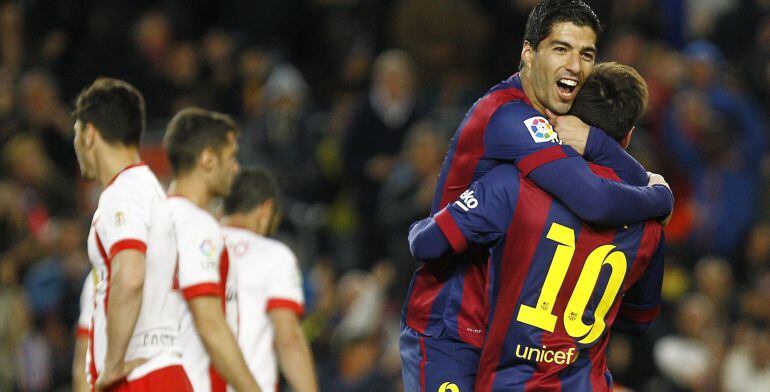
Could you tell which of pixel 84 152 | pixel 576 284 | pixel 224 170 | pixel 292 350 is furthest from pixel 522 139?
pixel 292 350

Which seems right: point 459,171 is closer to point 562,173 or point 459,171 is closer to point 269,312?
point 562,173

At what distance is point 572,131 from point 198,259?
1843 mm

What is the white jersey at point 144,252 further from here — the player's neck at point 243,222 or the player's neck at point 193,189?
the player's neck at point 243,222

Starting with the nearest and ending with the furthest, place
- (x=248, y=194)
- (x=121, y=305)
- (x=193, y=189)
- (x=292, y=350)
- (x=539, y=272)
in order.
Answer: (x=539, y=272)
(x=121, y=305)
(x=193, y=189)
(x=292, y=350)
(x=248, y=194)

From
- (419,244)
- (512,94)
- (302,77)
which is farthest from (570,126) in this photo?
(302,77)

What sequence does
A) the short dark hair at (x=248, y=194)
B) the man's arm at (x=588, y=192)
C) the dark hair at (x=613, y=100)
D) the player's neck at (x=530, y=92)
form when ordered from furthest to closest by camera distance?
the short dark hair at (x=248, y=194), the player's neck at (x=530, y=92), the dark hair at (x=613, y=100), the man's arm at (x=588, y=192)

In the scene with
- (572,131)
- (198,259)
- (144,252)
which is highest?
(572,131)

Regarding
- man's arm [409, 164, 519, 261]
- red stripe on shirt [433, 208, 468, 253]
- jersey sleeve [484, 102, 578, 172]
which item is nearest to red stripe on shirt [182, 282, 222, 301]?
man's arm [409, 164, 519, 261]

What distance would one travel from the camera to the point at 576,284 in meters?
5.18

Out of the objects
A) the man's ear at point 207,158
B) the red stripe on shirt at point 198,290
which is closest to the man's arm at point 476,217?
the red stripe on shirt at point 198,290

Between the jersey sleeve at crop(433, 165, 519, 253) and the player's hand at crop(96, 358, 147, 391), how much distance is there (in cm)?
153

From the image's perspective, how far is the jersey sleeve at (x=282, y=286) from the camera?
6789 millimetres

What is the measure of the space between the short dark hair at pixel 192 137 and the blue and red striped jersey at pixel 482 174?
1356 millimetres

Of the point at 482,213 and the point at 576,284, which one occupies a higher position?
the point at 482,213
